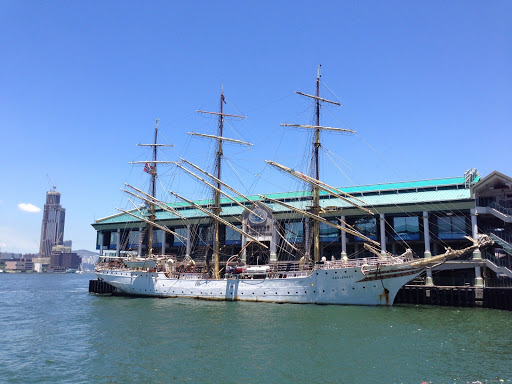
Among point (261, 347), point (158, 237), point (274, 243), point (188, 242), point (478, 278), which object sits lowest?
point (261, 347)

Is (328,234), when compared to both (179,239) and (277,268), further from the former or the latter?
(179,239)

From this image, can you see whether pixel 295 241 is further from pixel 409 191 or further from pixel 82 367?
pixel 82 367

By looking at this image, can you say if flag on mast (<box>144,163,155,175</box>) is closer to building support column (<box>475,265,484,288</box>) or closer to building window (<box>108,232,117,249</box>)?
building window (<box>108,232,117,249</box>)

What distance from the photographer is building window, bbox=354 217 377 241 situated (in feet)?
192

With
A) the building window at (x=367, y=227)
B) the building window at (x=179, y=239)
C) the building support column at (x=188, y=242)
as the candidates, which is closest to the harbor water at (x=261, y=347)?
the building window at (x=367, y=227)

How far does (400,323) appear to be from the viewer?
31.4 m

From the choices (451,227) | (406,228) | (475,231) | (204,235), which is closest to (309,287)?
(406,228)

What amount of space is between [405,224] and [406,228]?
0.55 m

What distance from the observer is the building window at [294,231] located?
2491 inches

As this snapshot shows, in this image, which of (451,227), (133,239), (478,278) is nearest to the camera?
(478,278)

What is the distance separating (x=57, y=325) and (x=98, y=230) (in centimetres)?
5551

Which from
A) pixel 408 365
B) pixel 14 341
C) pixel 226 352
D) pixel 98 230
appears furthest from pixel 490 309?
pixel 98 230

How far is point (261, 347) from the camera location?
24.2m

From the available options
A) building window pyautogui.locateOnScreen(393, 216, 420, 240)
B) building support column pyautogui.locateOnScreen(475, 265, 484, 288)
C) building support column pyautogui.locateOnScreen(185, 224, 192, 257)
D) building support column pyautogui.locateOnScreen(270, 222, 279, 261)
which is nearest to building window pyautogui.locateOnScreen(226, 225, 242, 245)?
building support column pyautogui.locateOnScreen(185, 224, 192, 257)
